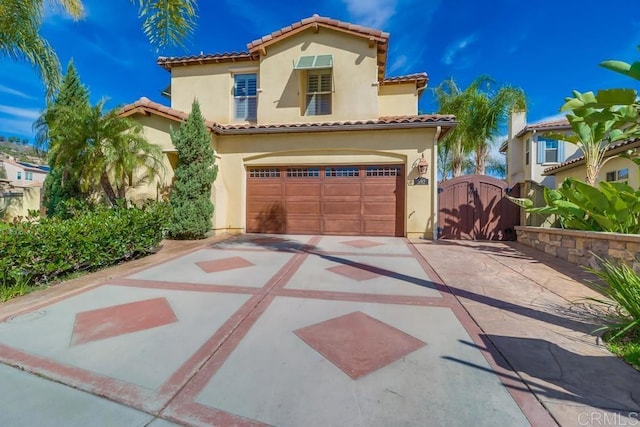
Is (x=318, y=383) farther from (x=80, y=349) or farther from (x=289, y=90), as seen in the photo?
(x=289, y=90)

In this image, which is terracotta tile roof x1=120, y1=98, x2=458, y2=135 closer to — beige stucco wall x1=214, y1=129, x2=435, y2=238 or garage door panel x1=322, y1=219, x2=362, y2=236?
beige stucco wall x1=214, y1=129, x2=435, y2=238

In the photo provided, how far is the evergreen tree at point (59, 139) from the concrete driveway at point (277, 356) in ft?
15.9

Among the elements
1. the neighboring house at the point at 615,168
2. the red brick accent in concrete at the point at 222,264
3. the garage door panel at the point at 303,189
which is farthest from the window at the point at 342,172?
the neighboring house at the point at 615,168

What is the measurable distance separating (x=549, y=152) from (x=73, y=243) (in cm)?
2170

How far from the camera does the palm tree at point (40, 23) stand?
5.86m

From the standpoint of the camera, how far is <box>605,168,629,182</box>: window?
9927 mm

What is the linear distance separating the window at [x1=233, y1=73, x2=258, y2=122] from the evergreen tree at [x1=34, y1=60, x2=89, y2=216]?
5238 millimetres

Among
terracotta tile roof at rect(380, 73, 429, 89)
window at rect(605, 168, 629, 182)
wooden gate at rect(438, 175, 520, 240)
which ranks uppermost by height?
terracotta tile roof at rect(380, 73, 429, 89)

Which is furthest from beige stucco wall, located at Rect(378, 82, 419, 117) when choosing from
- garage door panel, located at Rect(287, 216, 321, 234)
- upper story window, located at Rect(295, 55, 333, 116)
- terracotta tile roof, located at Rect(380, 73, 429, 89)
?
garage door panel, located at Rect(287, 216, 321, 234)

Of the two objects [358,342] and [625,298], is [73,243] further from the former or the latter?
[625,298]

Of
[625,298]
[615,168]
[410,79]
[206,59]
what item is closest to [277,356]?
[625,298]

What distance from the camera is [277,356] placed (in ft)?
8.63

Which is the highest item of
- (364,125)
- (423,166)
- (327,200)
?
(364,125)

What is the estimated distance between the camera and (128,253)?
618 centimetres
